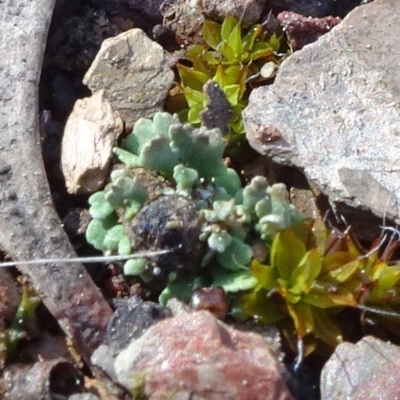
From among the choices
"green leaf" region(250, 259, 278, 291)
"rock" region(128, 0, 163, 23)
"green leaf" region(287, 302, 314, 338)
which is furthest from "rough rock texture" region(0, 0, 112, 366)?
"green leaf" region(287, 302, 314, 338)

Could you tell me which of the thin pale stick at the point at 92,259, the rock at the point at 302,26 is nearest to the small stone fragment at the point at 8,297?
the thin pale stick at the point at 92,259

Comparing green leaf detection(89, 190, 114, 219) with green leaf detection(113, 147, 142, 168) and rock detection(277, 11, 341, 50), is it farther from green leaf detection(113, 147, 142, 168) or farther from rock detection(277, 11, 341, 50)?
rock detection(277, 11, 341, 50)

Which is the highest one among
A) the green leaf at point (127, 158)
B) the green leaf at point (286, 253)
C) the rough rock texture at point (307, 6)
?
the rough rock texture at point (307, 6)

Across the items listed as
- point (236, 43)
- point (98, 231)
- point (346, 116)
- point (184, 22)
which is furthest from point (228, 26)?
point (98, 231)

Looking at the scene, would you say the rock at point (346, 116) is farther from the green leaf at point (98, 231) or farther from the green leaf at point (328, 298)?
the green leaf at point (98, 231)

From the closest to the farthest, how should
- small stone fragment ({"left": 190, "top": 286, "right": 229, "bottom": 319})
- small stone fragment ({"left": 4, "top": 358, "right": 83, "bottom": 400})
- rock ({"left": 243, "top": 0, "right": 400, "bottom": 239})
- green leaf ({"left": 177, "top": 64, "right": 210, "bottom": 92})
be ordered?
small stone fragment ({"left": 4, "top": 358, "right": 83, "bottom": 400}), small stone fragment ({"left": 190, "top": 286, "right": 229, "bottom": 319}), rock ({"left": 243, "top": 0, "right": 400, "bottom": 239}), green leaf ({"left": 177, "top": 64, "right": 210, "bottom": 92})

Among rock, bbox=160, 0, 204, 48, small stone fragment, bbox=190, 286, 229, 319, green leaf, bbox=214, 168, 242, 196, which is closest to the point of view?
small stone fragment, bbox=190, 286, 229, 319

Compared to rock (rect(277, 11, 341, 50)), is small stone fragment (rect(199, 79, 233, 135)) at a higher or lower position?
lower
